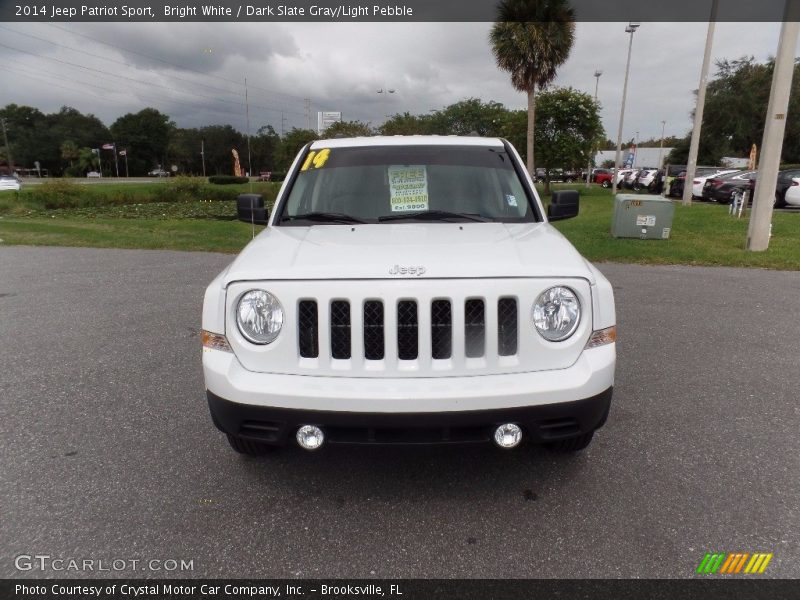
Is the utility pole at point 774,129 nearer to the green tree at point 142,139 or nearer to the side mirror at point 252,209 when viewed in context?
the side mirror at point 252,209

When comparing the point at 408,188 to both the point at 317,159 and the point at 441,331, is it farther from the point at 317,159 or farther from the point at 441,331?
the point at 441,331

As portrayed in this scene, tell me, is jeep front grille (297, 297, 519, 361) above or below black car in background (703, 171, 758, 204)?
below

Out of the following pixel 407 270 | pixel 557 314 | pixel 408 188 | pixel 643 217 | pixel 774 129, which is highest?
pixel 774 129

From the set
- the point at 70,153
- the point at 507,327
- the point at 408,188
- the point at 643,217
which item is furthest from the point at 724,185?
the point at 70,153

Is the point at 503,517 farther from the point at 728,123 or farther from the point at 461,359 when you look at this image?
the point at 728,123

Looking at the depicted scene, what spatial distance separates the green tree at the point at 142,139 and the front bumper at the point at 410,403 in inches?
4089

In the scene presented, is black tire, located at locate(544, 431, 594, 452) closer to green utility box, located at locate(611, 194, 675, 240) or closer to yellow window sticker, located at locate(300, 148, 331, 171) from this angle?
yellow window sticker, located at locate(300, 148, 331, 171)

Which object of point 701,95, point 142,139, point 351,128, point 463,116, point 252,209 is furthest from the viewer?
point 142,139

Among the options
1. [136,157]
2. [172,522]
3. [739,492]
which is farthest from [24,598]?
[136,157]

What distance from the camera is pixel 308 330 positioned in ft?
7.79

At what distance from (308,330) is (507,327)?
0.87 metres

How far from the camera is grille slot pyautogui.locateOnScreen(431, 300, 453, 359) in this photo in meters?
2.34

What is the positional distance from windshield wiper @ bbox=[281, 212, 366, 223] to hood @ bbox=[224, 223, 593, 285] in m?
0.21

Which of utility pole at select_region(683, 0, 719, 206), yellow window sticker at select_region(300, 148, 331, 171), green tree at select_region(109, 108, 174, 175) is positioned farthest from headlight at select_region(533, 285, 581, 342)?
green tree at select_region(109, 108, 174, 175)
